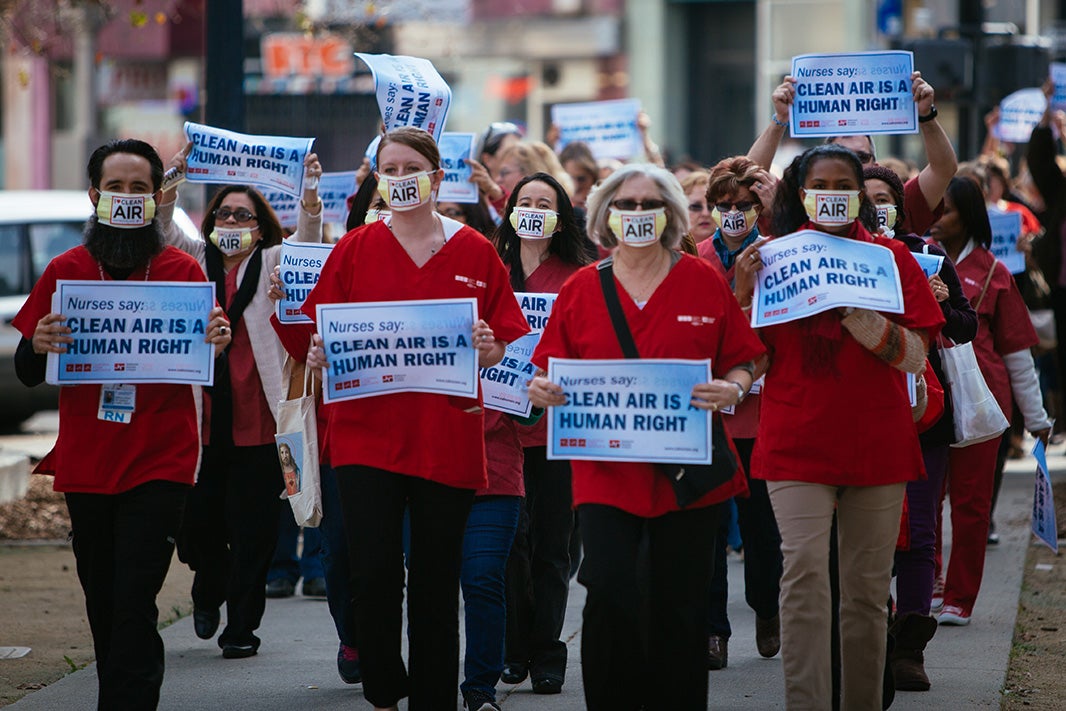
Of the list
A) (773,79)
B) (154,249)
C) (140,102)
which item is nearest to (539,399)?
(154,249)

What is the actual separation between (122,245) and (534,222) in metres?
1.73

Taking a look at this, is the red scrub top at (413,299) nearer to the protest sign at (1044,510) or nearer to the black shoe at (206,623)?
the black shoe at (206,623)

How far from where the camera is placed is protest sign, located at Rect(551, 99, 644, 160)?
12883 mm

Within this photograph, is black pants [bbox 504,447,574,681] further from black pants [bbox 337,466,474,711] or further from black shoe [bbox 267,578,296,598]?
black shoe [bbox 267,578,296,598]

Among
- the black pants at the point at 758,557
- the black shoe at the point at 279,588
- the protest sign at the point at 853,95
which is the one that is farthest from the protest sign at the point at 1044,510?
the black shoe at the point at 279,588

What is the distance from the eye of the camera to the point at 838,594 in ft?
18.6

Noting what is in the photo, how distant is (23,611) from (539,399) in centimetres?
425

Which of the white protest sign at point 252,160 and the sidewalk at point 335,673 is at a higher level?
the white protest sign at point 252,160

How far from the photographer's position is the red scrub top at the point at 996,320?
7.80 meters

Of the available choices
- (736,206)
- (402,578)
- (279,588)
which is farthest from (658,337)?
(279,588)

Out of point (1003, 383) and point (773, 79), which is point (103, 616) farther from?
point (773, 79)

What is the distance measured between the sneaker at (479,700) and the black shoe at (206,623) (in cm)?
177

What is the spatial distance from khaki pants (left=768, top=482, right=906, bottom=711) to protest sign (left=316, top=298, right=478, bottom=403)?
110 cm

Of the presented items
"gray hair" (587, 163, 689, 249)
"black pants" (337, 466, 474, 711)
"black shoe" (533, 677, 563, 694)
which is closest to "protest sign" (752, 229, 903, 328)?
"gray hair" (587, 163, 689, 249)
